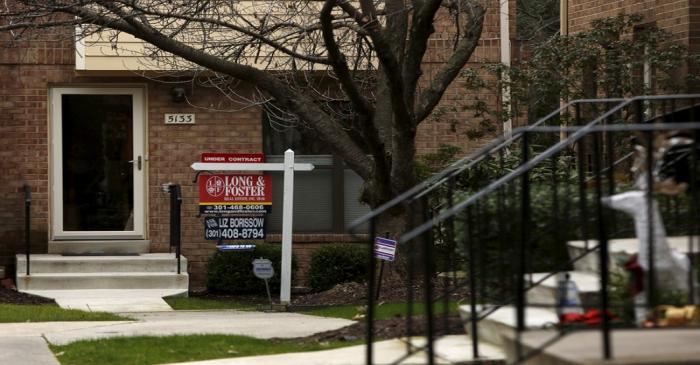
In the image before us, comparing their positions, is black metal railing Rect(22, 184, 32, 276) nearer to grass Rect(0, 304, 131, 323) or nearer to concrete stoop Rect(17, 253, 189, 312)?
concrete stoop Rect(17, 253, 189, 312)

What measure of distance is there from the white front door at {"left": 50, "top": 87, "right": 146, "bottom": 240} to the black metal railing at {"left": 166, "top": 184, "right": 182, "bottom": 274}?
93 cm

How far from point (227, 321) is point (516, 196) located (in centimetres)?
435

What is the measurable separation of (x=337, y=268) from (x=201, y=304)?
2266 mm

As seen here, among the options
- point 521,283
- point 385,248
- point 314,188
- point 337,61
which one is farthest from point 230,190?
point 521,283

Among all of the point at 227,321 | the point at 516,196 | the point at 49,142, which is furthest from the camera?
the point at 49,142

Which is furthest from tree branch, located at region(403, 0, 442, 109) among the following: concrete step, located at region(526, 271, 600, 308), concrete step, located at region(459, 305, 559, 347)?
concrete step, located at region(459, 305, 559, 347)

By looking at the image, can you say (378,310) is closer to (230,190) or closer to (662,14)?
(230,190)

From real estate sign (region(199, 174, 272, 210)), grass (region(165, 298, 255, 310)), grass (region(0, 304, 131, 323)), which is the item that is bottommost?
grass (region(165, 298, 255, 310))

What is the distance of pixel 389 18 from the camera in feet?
42.0

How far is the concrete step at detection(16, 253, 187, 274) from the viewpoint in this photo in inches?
591

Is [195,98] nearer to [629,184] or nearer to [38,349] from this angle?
[38,349]

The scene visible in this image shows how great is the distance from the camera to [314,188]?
16719 mm

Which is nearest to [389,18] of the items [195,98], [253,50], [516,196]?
[253,50]

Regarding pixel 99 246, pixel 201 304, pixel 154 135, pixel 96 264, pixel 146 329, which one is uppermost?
pixel 154 135
